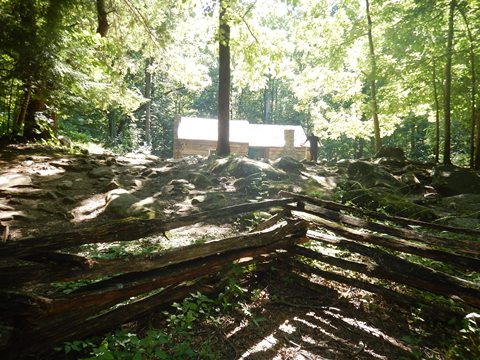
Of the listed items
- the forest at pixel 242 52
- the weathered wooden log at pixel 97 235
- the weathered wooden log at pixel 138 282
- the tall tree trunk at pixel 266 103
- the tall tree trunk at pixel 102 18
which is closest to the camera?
the weathered wooden log at pixel 97 235

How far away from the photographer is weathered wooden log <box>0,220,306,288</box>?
2199 mm

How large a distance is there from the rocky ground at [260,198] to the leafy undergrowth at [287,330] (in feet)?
0.05

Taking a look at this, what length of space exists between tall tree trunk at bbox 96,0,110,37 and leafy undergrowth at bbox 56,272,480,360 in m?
11.0

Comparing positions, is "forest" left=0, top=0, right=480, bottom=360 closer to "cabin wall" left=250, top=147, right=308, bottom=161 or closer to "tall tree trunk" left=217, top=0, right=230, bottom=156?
"tall tree trunk" left=217, top=0, right=230, bottom=156

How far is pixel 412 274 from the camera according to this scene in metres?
3.18

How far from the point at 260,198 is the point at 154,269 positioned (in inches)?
156

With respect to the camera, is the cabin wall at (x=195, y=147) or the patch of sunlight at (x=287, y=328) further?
the cabin wall at (x=195, y=147)

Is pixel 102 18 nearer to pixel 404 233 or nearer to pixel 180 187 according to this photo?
pixel 180 187

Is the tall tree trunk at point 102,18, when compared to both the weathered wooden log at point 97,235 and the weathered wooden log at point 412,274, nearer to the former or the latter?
the weathered wooden log at point 97,235

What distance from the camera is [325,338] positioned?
2.92 m

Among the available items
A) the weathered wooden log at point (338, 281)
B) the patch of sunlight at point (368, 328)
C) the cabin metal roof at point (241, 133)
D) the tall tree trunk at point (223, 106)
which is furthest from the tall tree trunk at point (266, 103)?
the patch of sunlight at point (368, 328)

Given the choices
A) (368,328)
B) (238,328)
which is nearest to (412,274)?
(368,328)

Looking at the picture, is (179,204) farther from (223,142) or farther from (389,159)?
(389,159)

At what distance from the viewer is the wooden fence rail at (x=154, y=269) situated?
2137mm
